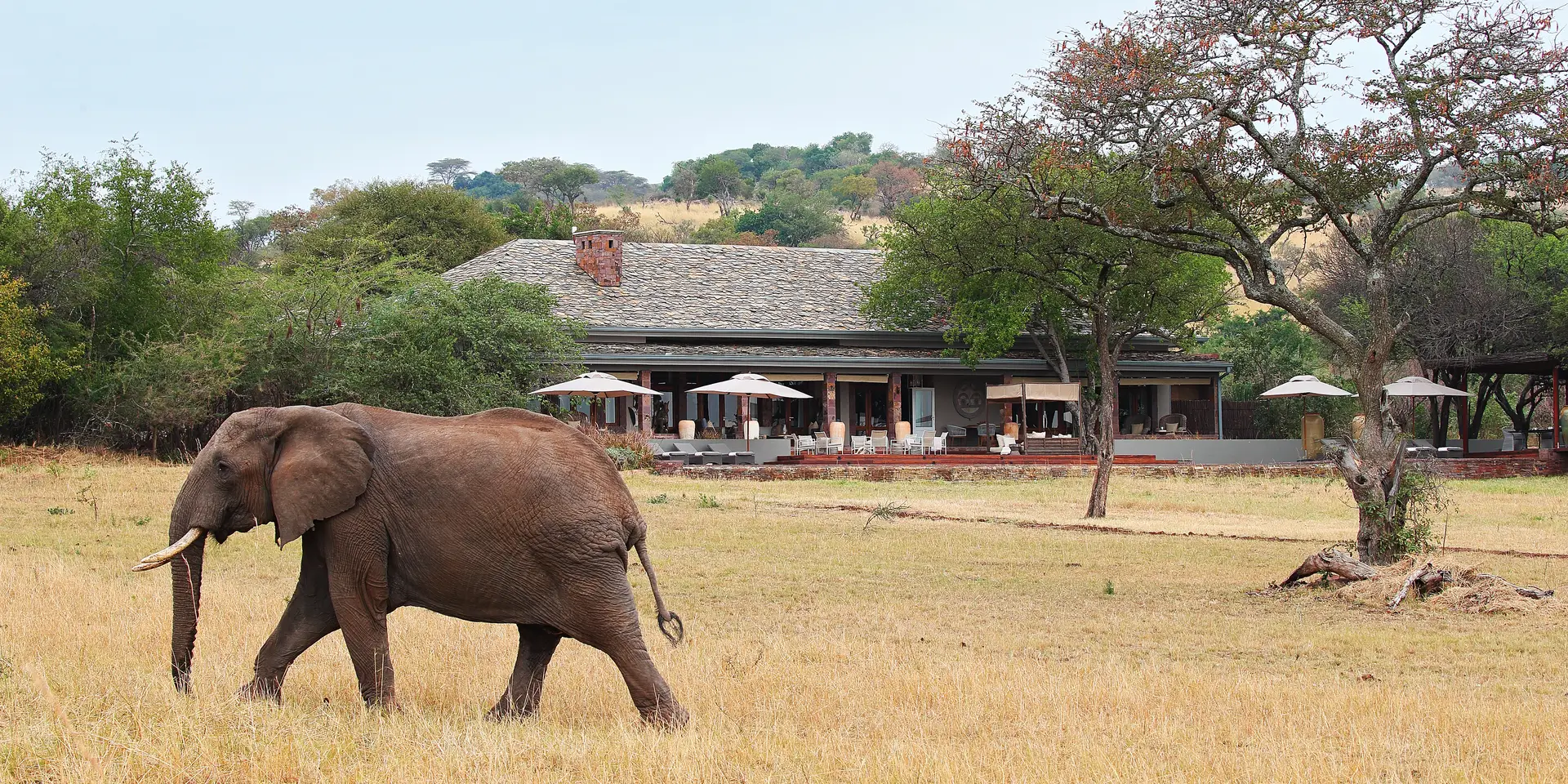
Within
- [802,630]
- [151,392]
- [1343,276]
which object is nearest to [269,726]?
[802,630]

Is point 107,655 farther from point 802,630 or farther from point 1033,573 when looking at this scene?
point 1033,573

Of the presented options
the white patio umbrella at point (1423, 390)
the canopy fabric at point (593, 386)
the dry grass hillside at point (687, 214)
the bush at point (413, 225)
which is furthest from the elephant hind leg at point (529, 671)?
the dry grass hillside at point (687, 214)

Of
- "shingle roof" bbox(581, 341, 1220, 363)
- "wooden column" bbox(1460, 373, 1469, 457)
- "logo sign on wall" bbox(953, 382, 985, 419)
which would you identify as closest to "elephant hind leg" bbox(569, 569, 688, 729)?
"shingle roof" bbox(581, 341, 1220, 363)

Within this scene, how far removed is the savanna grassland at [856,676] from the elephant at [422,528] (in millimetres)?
378

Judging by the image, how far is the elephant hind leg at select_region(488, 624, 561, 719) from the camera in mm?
7281

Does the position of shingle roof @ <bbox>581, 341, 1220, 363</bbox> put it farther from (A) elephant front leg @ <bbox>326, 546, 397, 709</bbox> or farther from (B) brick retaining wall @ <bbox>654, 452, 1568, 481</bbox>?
(A) elephant front leg @ <bbox>326, 546, 397, 709</bbox>

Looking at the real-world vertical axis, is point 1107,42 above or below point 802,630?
above

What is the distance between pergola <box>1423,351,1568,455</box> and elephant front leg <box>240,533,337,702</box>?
34.4m

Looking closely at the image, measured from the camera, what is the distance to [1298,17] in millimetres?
14734

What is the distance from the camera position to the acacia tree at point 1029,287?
34969 mm

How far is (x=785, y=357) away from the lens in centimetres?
3775

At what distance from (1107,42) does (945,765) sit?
37.2 feet

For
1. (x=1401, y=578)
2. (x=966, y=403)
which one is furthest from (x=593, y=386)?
(x=1401, y=578)

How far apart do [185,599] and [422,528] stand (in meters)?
1.35
